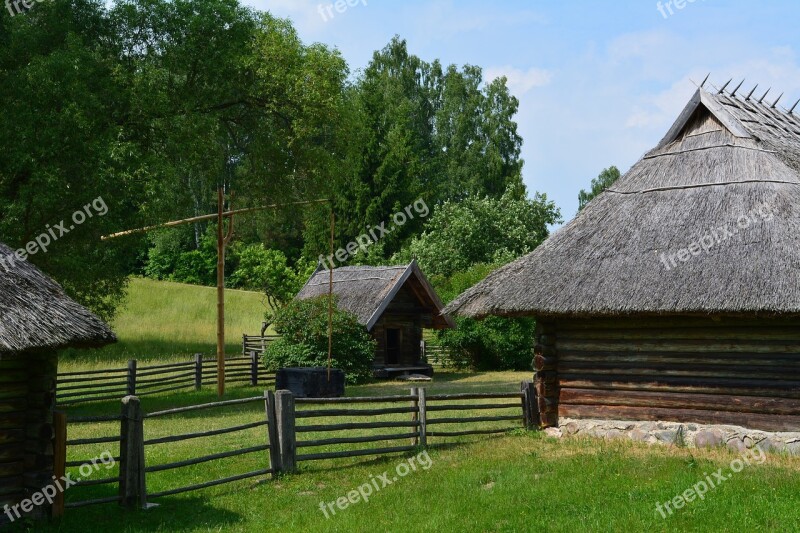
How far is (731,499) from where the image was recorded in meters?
10.5

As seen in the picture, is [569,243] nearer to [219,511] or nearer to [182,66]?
[219,511]

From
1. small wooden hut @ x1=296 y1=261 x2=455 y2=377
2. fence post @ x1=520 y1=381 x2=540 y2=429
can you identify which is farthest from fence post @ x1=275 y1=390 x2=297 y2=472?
small wooden hut @ x1=296 y1=261 x2=455 y2=377

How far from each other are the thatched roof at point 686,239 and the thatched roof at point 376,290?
41.7 feet

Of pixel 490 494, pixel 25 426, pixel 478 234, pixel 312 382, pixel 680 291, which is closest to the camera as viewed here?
pixel 25 426

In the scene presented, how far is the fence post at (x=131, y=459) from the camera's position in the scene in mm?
10617

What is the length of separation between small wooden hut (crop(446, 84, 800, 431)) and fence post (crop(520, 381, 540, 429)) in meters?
0.17

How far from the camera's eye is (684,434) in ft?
46.3

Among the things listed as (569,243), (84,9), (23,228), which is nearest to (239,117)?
(84,9)

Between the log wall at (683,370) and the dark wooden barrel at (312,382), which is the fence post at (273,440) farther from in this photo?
the dark wooden barrel at (312,382)
